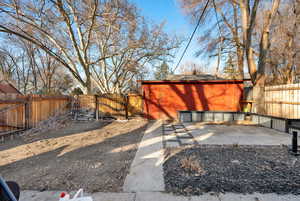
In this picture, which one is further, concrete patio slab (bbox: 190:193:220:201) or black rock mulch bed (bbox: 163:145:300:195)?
black rock mulch bed (bbox: 163:145:300:195)

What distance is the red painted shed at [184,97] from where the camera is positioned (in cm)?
871

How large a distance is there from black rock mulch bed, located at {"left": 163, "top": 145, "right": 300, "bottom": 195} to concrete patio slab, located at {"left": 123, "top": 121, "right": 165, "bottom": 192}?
146mm

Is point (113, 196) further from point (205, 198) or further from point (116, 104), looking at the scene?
point (116, 104)

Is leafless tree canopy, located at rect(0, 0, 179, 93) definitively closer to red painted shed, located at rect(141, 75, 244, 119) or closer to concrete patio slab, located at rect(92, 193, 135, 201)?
red painted shed, located at rect(141, 75, 244, 119)

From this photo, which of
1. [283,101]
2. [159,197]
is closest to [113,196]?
[159,197]

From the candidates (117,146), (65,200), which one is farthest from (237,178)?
(117,146)

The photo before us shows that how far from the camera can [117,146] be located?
4105mm

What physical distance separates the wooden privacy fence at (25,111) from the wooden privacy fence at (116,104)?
2.02 metres

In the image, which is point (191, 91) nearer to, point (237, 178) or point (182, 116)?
point (182, 116)

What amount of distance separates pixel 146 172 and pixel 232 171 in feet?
5.23

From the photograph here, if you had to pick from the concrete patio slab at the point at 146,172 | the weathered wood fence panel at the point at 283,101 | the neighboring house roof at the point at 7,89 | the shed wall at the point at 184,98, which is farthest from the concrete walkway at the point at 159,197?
the neighboring house roof at the point at 7,89

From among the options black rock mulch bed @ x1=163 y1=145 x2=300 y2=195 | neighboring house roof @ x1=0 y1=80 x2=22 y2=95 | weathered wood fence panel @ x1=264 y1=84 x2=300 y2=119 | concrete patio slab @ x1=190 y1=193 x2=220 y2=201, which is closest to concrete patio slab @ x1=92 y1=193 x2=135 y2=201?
black rock mulch bed @ x1=163 y1=145 x2=300 y2=195

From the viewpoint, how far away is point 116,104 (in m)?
9.07

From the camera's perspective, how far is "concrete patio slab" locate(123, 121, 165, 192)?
220 centimetres
